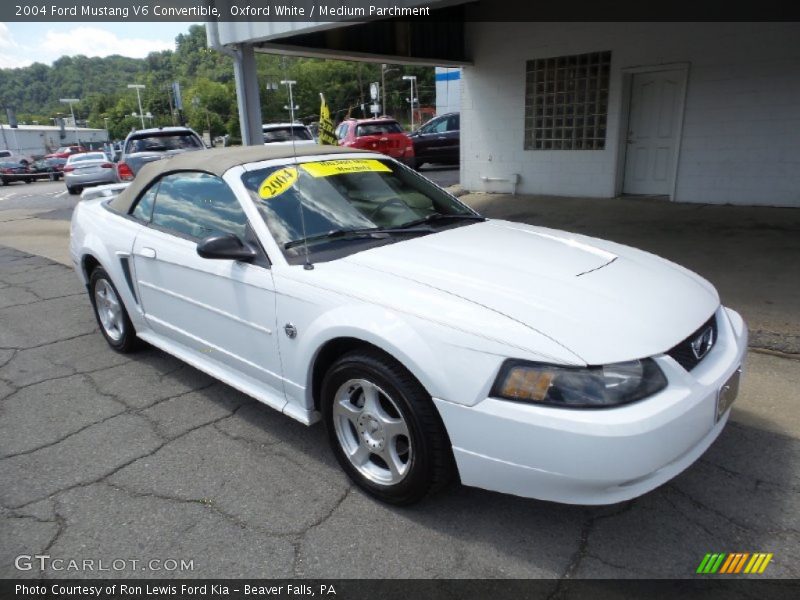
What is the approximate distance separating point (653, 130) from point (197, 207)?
8606 mm

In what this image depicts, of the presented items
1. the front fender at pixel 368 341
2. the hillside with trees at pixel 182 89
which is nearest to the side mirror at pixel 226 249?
the front fender at pixel 368 341

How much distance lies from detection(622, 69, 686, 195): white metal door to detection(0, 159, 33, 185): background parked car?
32.8 m

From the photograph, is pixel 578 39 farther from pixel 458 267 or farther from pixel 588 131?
pixel 458 267

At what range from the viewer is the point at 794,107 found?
8141 mm

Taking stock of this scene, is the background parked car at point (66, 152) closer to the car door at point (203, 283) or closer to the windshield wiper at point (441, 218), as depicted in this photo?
the car door at point (203, 283)

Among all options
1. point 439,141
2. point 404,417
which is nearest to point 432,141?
point 439,141

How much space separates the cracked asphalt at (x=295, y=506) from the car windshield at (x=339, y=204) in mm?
1152

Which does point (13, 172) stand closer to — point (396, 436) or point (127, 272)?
Answer: point (127, 272)

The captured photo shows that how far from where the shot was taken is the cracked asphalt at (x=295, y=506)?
228 centimetres

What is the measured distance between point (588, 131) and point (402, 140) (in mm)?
7270

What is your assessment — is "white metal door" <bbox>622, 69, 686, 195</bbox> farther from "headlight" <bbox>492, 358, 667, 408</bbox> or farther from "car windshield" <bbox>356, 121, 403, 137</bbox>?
"headlight" <bbox>492, 358, 667, 408</bbox>

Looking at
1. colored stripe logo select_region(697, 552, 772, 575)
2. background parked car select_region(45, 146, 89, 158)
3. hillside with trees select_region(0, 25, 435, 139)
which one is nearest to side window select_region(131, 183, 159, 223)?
colored stripe logo select_region(697, 552, 772, 575)

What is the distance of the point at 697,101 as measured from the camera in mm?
8969

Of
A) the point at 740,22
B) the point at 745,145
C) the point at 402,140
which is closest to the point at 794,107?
the point at 745,145
